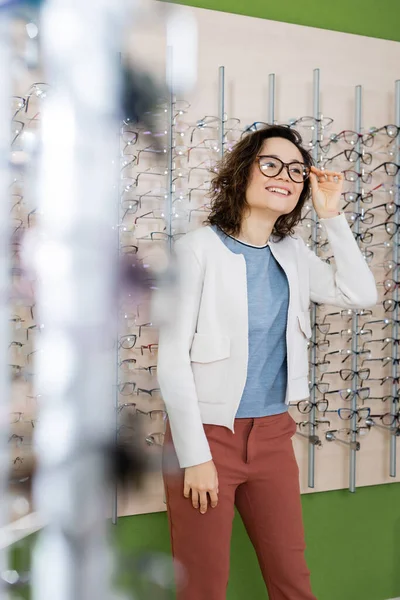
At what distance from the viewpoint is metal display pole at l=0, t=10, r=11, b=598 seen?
1.01ft

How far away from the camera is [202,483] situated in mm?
1363

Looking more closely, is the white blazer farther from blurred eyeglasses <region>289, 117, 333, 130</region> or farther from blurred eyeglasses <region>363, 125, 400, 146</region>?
blurred eyeglasses <region>363, 125, 400, 146</region>

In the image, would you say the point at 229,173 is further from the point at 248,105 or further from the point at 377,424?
the point at 377,424

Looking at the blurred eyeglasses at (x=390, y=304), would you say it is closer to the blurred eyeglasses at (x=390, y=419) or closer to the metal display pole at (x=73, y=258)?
the blurred eyeglasses at (x=390, y=419)

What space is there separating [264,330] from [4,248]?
118 cm

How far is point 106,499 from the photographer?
1.15 feet

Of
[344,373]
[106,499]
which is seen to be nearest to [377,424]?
[344,373]

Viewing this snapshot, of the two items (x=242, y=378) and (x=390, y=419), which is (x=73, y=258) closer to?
(x=242, y=378)

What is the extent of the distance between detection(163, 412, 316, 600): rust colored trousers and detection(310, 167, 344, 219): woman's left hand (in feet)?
1.71

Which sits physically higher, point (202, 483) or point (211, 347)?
point (211, 347)

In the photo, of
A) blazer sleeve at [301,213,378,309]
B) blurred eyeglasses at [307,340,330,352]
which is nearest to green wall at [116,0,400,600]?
blurred eyeglasses at [307,340,330,352]

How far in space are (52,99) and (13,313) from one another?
0.11m

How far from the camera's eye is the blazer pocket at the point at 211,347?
4.58ft

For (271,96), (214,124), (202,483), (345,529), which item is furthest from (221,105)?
(345,529)
